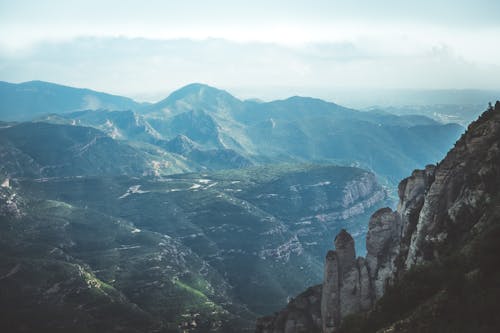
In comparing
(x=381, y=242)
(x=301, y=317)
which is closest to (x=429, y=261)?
(x=381, y=242)

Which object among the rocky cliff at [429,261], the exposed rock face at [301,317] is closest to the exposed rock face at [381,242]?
the rocky cliff at [429,261]

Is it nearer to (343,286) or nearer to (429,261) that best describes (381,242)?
(343,286)

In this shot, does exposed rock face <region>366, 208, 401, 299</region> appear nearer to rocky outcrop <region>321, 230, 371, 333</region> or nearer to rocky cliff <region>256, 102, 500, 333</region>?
rocky cliff <region>256, 102, 500, 333</region>

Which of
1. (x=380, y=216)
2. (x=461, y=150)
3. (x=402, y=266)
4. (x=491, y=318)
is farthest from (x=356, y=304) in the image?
(x=491, y=318)

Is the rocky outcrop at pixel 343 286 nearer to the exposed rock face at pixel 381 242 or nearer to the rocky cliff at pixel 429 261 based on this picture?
the rocky cliff at pixel 429 261

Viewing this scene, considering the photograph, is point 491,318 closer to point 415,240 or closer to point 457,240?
point 457,240

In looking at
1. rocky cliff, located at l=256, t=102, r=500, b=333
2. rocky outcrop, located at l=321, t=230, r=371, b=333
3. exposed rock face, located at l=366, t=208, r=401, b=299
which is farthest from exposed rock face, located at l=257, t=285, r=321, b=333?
exposed rock face, located at l=366, t=208, r=401, b=299

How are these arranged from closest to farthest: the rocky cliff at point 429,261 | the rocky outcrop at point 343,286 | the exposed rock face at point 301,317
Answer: the rocky cliff at point 429,261 < the rocky outcrop at point 343,286 < the exposed rock face at point 301,317

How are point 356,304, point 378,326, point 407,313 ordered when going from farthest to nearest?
point 356,304 → point 378,326 → point 407,313

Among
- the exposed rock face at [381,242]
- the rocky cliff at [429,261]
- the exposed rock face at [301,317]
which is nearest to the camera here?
the rocky cliff at [429,261]
